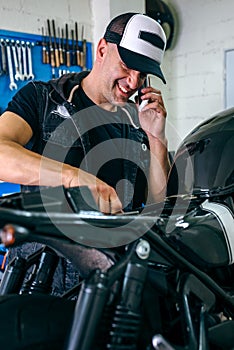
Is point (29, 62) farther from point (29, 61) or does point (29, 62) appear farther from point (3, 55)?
point (3, 55)

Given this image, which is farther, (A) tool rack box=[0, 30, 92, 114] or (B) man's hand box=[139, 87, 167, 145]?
(A) tool rack box=[0, 30, 92, 114]

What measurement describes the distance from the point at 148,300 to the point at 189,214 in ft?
0.80

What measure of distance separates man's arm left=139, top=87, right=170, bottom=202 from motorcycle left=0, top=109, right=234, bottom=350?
15.3 inches

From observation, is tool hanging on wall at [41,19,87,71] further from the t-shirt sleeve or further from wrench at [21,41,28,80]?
the t-shirt sleeve

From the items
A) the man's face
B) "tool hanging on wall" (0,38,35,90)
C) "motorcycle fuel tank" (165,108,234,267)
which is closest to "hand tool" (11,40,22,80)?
"tool hanging on wall" (0,38,35,90)

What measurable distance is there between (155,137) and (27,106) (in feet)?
1.27

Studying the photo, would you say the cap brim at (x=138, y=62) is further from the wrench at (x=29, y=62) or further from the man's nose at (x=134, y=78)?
the wrench at (x=29, y=62)

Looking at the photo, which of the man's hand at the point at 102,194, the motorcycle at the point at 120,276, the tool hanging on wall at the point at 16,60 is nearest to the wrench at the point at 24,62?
the tool hanging on wall at the point at 16,60

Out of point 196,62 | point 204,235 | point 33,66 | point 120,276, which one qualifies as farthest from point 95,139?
point 196,62

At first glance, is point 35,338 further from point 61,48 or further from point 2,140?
point 61,48

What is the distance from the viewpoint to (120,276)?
2.37 ft

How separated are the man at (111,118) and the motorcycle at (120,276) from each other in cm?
38

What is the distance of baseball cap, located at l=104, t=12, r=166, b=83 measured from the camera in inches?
51.1

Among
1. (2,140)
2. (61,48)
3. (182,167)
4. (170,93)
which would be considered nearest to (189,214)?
(182,167)
